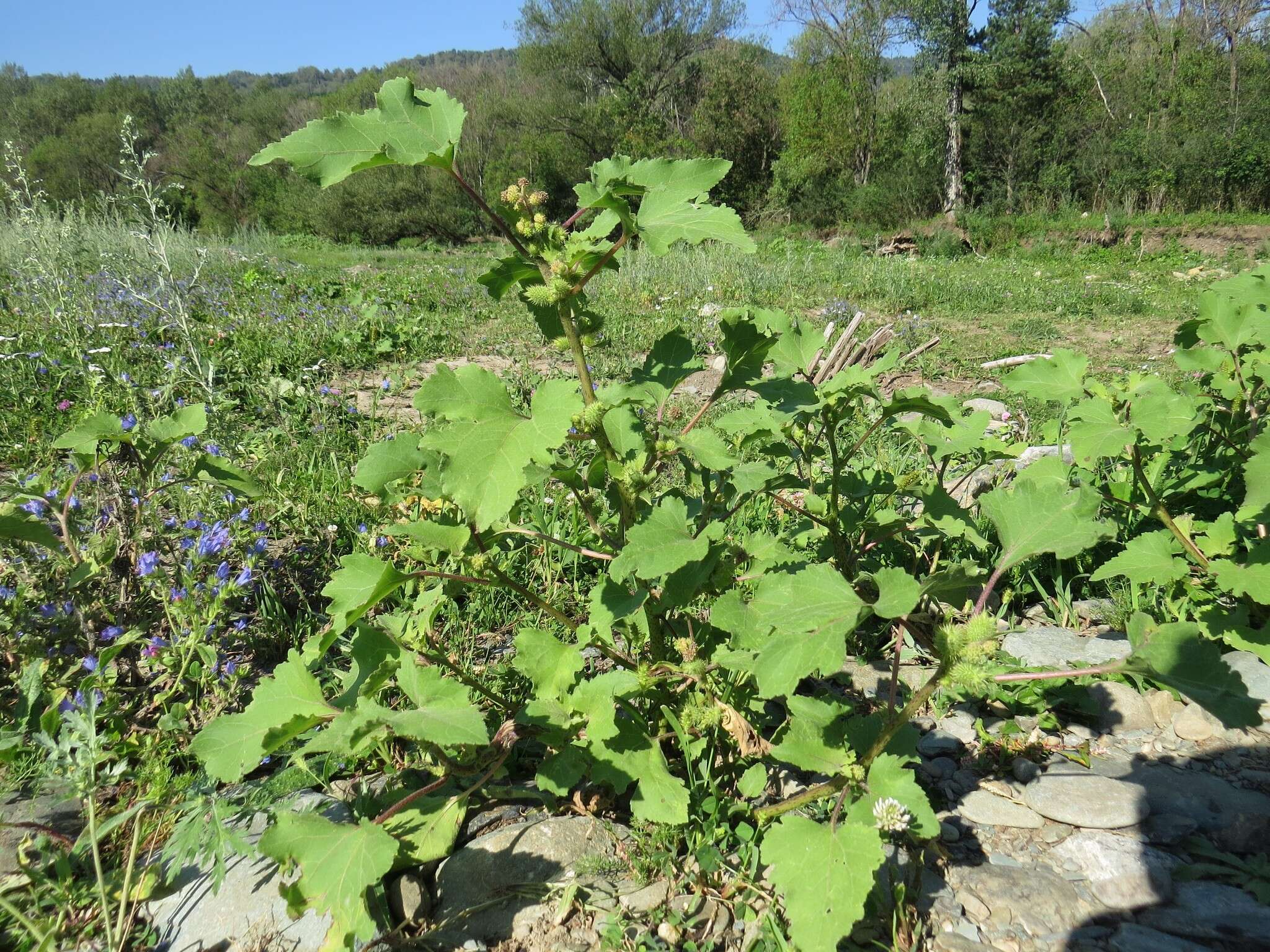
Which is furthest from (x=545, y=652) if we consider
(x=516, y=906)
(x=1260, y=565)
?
(x=1260, y=565)

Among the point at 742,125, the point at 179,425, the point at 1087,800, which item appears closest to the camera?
the point at 1087,800

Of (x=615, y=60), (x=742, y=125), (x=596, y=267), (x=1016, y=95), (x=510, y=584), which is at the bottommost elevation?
(x=510, y=584)

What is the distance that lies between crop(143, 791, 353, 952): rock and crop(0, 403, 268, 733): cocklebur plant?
0.39 meters

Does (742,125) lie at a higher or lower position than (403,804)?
higher

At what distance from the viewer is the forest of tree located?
63.4 ft

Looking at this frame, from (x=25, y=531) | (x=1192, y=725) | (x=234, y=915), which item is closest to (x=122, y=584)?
(x=25, y=531)

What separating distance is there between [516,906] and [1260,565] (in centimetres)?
175

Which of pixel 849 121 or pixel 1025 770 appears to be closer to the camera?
pixel 1025 770

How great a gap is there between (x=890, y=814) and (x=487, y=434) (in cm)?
88

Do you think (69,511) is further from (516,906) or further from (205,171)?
(205,171)

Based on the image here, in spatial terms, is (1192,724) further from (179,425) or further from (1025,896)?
(179,425)

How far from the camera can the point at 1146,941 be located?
3.76 feet

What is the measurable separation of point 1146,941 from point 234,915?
5.20ft

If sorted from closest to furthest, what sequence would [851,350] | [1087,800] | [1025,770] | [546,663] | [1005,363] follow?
[546,663] → [1087,800] → [1025,770] → [851,350] → [1005,363]
